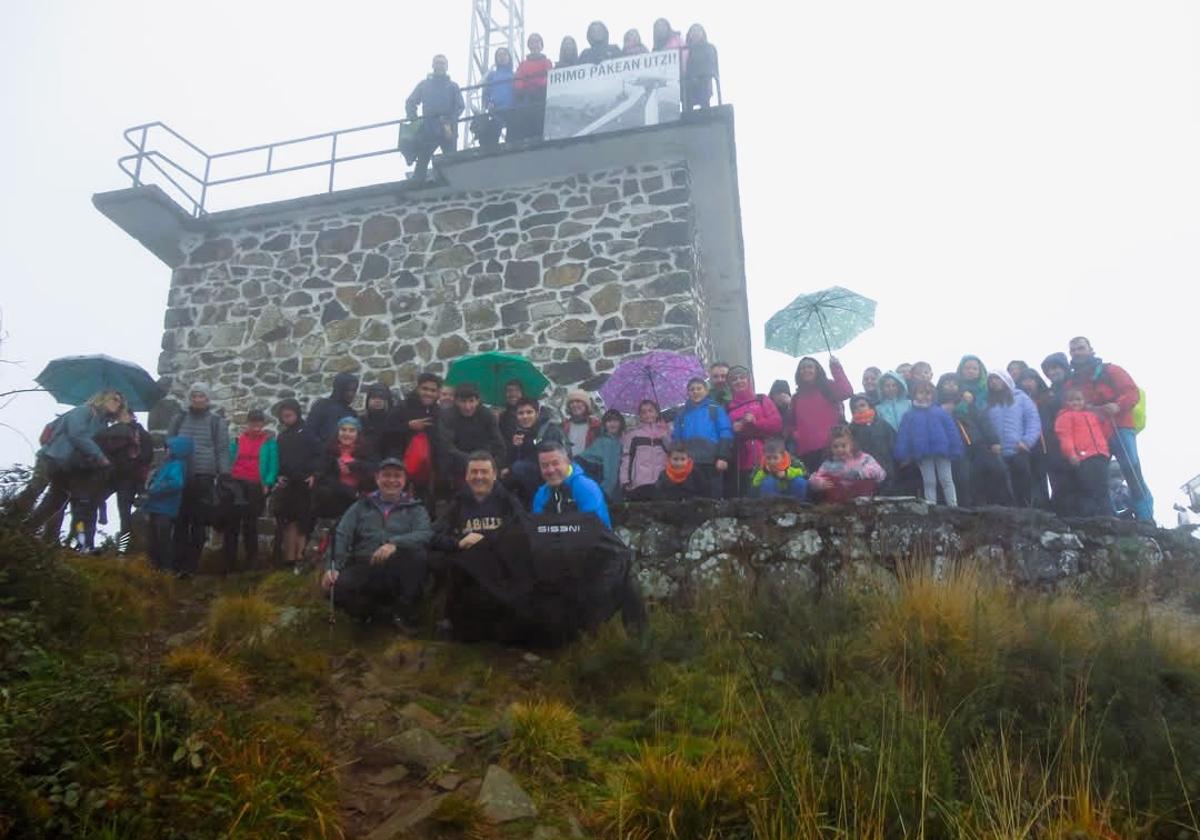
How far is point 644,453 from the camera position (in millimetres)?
8023

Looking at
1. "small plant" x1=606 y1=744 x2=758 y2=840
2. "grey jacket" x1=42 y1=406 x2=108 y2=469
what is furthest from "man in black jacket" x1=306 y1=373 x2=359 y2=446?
"small plant" x1=606 y1=744 x2=758 y2=840

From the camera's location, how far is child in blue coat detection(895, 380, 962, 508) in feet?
25.2

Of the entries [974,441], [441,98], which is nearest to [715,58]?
[441,98]

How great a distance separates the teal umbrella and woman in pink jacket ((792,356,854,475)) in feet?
3.98

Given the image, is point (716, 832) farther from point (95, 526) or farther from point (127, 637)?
point (95, 526)

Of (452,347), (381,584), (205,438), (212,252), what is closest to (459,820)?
(381,584)

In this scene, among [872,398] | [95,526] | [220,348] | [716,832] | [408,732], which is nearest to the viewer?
[716,832]

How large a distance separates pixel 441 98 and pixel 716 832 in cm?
997

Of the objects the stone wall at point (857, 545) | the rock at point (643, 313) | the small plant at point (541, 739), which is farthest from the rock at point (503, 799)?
the rock at point (643, 313)

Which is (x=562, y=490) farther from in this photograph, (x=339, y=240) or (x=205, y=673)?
(x=339, y=240)

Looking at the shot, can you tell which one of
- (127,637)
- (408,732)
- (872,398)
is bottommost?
(408,732)

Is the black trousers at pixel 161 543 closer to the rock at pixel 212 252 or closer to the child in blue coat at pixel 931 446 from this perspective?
the rock at pixel 212 252

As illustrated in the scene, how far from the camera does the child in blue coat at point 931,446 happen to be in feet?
25.2

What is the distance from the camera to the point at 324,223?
39.3 feet
